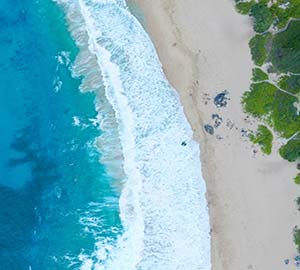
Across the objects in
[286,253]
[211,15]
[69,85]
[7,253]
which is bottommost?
[286,253]

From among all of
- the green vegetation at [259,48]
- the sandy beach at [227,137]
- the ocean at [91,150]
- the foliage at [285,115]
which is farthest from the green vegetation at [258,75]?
the ocean at [91,150]

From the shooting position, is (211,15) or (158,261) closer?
(158,261)

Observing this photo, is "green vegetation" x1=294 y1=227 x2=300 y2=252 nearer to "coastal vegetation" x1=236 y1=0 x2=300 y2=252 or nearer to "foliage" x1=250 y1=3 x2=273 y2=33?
"coastal vegetation" x1=236 y1=0 x2=300 y2=252

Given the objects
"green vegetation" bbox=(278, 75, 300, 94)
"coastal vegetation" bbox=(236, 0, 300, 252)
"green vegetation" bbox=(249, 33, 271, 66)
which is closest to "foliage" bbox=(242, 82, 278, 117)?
"coastal vegetation" bbox=(236, 0, 300, 252)

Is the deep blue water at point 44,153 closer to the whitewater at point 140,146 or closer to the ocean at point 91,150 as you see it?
the ocean at point 91,150

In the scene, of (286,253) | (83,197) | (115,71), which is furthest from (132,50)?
(286,253)

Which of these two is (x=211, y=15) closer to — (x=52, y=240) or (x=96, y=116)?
(x=96, y=116)
